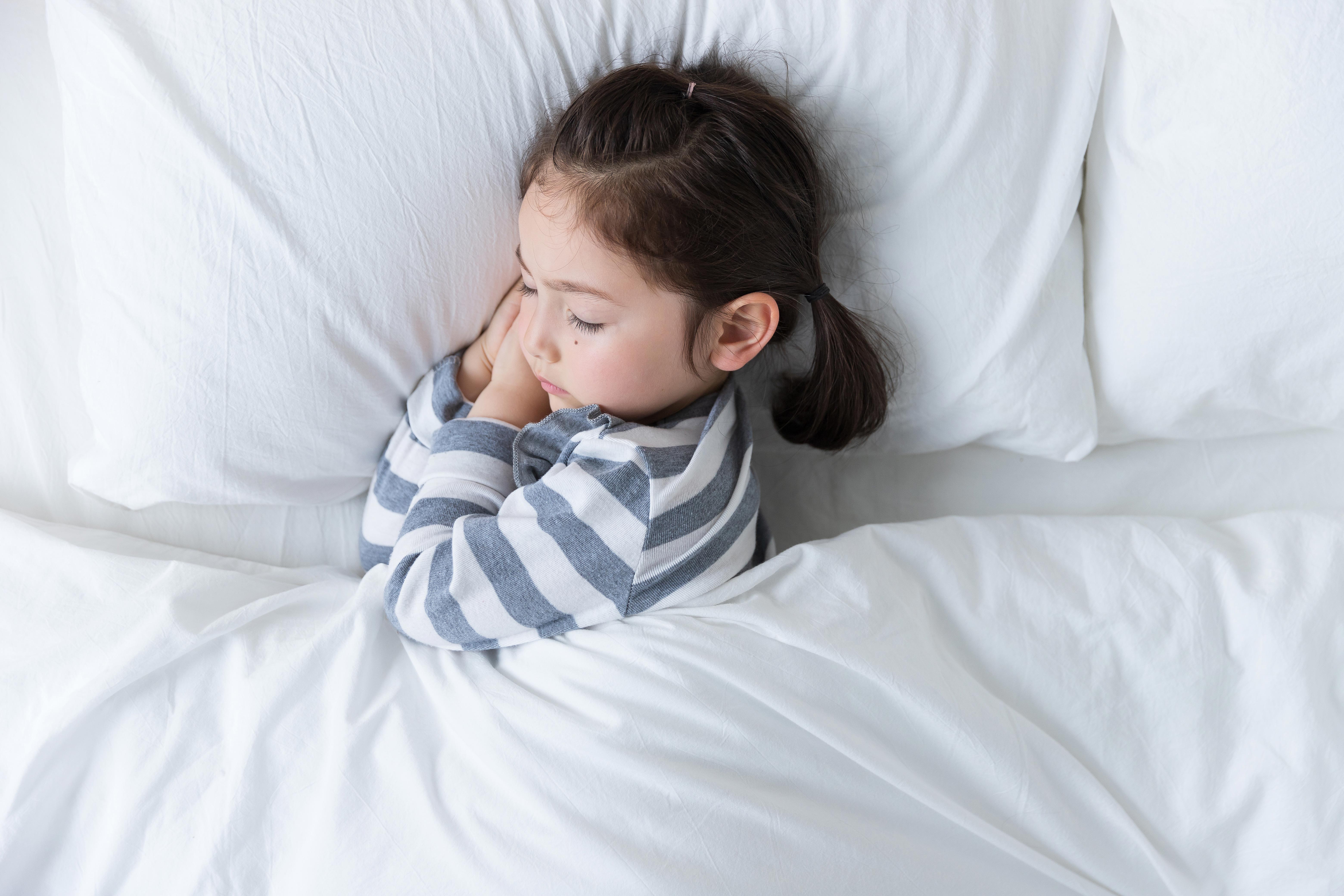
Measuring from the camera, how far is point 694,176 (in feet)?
2.19

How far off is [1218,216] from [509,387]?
0.60 metres

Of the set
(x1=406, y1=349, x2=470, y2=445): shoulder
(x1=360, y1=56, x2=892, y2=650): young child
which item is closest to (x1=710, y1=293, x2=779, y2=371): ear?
(x1=360, y1=56, x2=892, y2=650): young child

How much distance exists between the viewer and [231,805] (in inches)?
24.6

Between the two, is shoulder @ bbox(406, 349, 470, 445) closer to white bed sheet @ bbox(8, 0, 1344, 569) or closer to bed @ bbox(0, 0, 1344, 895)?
bed @ bbox(0, 0, 1344, 895)

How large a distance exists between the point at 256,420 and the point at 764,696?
465mm

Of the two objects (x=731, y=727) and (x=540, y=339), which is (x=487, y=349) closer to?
(x=540, y=339)

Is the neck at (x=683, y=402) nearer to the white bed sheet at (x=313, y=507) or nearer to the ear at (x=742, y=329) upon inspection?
the ear at (x=742, y=329)

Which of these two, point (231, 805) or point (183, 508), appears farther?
point (183, 508)

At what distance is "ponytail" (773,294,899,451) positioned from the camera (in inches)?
30.4

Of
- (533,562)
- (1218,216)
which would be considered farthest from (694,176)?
(1218,216)

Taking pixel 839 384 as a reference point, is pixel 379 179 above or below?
above

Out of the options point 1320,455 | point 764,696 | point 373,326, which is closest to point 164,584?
point 373,326

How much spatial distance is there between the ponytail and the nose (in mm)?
228

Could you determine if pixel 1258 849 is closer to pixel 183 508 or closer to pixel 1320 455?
pixel 1320 455
